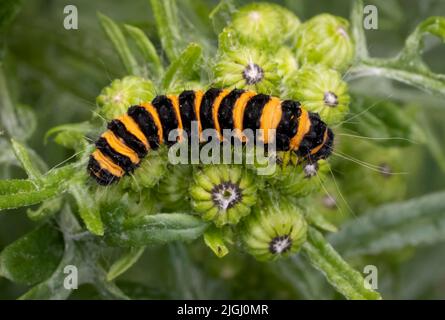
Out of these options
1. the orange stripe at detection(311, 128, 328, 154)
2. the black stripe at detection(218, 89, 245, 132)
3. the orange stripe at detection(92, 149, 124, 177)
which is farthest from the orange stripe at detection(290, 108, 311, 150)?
the orange stripe at detection(92, 149, 124, 177)

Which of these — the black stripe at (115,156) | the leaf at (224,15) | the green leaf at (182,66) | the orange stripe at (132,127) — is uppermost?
the leaf at (224,15)

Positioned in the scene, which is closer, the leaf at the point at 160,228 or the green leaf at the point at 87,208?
the green leaf at the point at 87,208

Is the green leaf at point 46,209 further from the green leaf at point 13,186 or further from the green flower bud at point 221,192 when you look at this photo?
the green flower bud at point 221,192

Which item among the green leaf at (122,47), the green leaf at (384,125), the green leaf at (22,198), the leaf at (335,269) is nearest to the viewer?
the green leaf at (22,198)

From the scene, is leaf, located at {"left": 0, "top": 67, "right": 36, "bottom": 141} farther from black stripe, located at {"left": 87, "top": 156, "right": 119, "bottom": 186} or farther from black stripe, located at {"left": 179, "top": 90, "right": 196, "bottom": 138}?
black stripe, located at {"left": 179, "top": 90, "right": 196, "bottom": 138}

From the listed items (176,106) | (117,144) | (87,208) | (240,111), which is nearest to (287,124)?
(240,111)

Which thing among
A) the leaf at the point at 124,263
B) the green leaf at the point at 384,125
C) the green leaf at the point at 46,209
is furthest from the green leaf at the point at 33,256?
the green leaf at the point at 384,125

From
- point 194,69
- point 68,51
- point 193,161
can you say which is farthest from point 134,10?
point 193,161

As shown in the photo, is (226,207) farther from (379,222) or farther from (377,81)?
(377,81)
